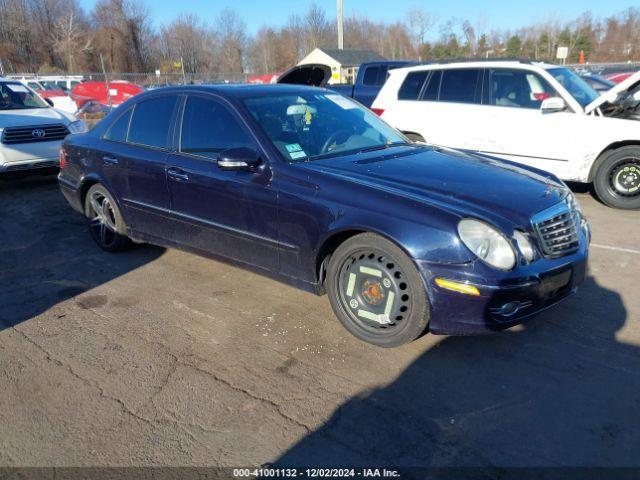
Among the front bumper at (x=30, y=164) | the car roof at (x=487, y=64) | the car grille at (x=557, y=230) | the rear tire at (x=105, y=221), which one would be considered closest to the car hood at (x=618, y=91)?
the car roof at (x=487, y=64)

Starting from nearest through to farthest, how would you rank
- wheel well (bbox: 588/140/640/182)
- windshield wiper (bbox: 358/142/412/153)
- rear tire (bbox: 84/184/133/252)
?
1. windshield wiper (bbox: 358/142/412/153)
2. rear tire (bbox: 84/184/133/252)
3. wheel well (bbox: 588/140/640/182)

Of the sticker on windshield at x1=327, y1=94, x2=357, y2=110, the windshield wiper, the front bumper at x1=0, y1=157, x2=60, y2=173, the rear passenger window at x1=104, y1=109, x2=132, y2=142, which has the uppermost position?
the sticker on windshield at x1=327, y1=94, x2=357, y2=110

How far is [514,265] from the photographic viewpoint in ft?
9.36

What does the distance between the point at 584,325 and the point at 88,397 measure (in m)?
3.23

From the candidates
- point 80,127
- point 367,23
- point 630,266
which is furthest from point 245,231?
point 367,23

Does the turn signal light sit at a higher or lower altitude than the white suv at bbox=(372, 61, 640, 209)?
lower

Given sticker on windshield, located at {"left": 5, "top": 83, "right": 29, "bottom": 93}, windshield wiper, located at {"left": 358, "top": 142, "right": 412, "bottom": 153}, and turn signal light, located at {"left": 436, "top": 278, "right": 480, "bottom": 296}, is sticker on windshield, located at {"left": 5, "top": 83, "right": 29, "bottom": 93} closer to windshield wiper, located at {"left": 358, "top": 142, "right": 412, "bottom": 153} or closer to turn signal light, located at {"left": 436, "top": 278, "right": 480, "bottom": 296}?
windshield wiper, located at {"left": 358, "top": 142, "right": 412, "bottom": 153}

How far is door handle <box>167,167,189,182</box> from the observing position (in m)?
4.08

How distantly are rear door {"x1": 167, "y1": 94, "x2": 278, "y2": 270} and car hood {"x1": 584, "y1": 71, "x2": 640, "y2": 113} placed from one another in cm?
489

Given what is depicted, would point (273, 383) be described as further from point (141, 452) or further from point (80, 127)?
point (80, 127)

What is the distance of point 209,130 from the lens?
404 cm

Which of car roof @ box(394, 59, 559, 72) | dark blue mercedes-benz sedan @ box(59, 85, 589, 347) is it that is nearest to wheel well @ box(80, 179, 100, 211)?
dark blue mercedes-benz sedan @ box(59, 85, 589, 347)

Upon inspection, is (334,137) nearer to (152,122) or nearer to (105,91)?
(152,122)

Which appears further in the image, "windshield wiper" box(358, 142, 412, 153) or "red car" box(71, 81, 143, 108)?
"red car" box(71, 81, 143, 108)
